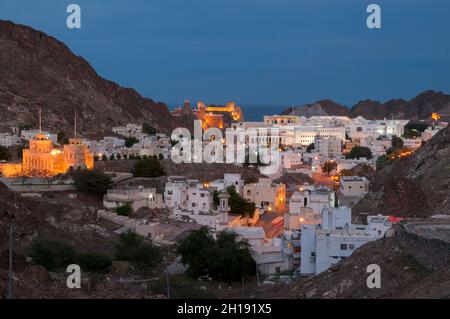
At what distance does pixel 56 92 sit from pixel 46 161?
31.4 m

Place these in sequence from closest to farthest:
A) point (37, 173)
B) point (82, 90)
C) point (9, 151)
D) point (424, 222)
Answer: point (424, 222)
point (37, 173)
point (9, 151)
point (82, 90)

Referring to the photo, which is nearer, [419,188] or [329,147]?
[419,188]

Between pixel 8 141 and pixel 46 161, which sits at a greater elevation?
pixel 8 141

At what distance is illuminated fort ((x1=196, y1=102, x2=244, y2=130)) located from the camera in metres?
88.9

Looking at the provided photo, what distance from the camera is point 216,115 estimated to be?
9131cm

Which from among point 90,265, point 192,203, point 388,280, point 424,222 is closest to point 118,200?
point 192,203

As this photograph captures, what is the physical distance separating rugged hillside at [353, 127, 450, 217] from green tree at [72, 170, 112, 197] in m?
10.8

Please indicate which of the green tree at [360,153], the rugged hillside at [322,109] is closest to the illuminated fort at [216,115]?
the rugged hillside at [322,109]

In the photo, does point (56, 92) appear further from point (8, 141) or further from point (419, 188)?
point (419, 188)

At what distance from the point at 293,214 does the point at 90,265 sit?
10.2 meters

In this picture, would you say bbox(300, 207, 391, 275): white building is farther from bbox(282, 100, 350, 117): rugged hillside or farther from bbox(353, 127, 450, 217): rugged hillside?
bbox(282, 100, 350, 117): rugged hillside

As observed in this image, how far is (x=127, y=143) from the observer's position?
54.1m

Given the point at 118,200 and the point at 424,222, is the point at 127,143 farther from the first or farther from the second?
the point at 424,222

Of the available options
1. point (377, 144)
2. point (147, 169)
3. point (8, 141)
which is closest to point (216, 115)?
point (377, 144)
